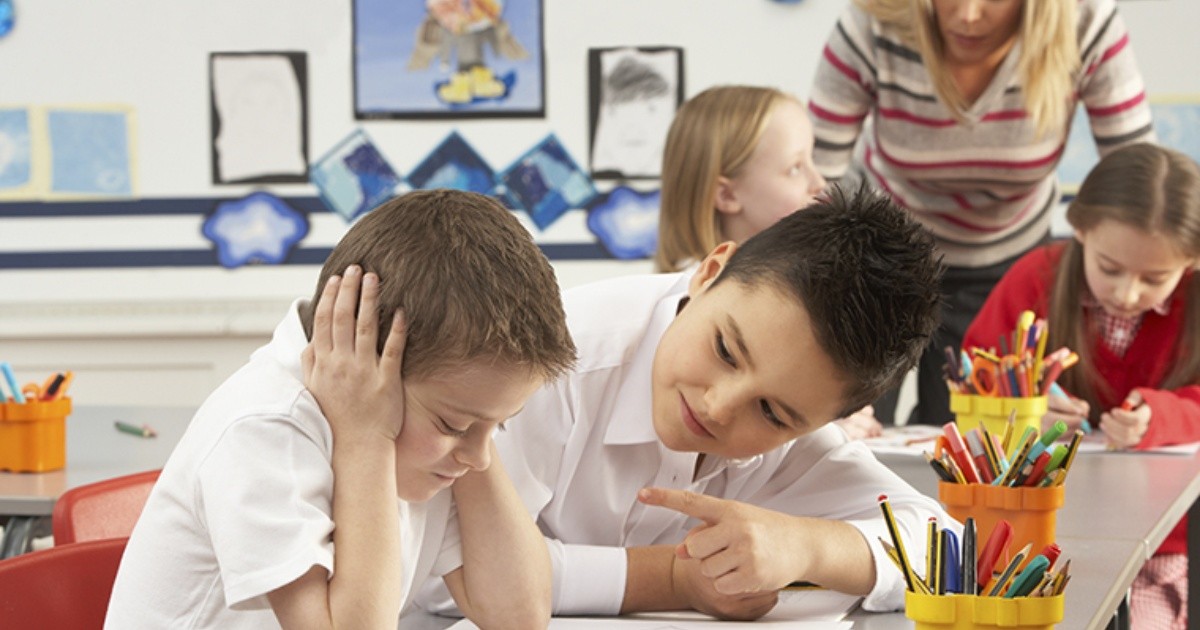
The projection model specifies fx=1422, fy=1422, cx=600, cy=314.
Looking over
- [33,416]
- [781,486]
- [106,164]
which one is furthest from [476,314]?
[106,164]

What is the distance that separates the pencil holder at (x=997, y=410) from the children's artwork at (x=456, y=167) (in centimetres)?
186

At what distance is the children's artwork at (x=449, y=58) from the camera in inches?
136

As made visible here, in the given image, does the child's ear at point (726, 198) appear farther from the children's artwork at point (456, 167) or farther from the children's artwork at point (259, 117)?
the children's artwork at point (259, 117)

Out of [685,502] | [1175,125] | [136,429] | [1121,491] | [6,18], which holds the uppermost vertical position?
[6,18]

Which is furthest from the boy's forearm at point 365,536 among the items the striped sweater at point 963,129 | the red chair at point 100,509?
the striped sweater at point 963,129

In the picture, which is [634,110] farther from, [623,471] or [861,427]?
[623,471]

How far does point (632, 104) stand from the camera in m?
3.44

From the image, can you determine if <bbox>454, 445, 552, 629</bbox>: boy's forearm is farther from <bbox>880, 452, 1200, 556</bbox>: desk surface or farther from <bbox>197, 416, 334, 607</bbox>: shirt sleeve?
<bbox>880, 452, 1200, 556</bbox>: desk surface

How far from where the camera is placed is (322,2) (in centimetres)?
349

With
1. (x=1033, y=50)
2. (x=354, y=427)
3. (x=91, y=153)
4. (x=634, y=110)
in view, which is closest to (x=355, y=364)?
(x=354, y=427)

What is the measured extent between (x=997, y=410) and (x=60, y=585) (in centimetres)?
117

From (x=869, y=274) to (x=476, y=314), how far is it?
0.37 m

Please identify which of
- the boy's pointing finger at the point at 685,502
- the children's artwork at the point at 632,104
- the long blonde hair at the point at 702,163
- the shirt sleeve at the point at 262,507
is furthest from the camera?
the children's artwork at the point at 632,104

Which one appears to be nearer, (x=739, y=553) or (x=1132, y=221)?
(x=739, y=553)
